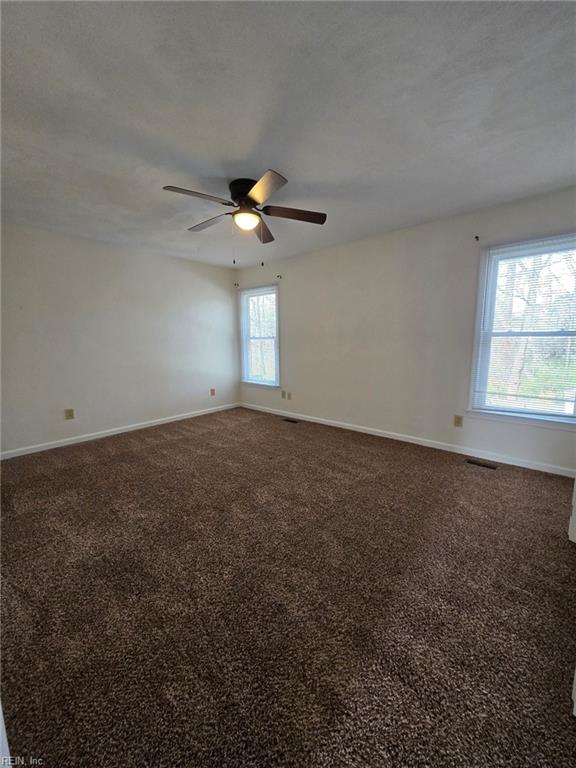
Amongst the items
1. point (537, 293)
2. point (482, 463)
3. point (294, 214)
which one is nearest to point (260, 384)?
point (294, 214)

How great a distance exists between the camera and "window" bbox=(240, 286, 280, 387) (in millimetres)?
4742

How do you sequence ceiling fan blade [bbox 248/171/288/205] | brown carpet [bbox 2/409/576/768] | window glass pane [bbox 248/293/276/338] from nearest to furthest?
brown carpet [bbox 2/409/576/768]
ceiling fan blade [bbox 248/171/288/205]
window glass pane [bbox 248/293/276/338]

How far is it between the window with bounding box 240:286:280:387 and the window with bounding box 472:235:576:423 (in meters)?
2.75

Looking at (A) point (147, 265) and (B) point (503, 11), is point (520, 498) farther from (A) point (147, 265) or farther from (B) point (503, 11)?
(A) point (147, 265)

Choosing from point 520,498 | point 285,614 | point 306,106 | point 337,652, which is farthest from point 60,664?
point 520,498

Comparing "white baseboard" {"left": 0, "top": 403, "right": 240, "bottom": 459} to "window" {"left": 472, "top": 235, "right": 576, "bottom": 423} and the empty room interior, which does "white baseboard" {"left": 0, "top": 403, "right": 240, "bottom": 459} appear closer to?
the empty room interior

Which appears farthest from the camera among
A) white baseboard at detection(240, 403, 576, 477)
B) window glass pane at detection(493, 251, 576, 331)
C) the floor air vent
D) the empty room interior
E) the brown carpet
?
the floor air vent

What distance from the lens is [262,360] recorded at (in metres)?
5.02

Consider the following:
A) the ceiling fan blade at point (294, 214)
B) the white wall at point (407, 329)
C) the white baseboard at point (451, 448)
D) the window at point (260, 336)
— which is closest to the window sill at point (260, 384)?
the window at point (260, 336)

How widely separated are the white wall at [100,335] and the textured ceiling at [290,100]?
82 cm

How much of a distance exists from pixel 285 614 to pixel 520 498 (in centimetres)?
201

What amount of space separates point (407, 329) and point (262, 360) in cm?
242

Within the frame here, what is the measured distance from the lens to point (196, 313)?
463 centimetres

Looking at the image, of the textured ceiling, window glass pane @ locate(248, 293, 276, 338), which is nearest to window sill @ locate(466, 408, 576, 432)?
the textured ceiling
